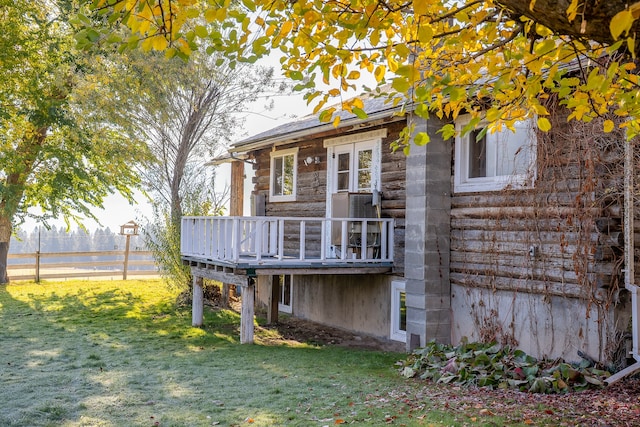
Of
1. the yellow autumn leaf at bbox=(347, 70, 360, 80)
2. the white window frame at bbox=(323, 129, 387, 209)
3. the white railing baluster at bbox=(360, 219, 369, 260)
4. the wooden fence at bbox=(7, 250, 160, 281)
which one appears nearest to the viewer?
the yellow autumn leaf at bbox=(347, 70, 360, 80)

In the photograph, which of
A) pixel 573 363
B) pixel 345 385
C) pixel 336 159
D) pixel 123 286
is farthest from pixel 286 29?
pixel 123 286

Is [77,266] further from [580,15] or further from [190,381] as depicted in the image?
[580,15]

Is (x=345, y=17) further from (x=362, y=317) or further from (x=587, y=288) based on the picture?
(x=362, y=317)

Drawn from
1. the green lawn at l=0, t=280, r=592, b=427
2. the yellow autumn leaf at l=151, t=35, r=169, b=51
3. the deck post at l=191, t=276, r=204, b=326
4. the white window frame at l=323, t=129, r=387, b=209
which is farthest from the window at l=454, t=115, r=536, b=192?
the deck post at l=191, t=276, r=204, b=326

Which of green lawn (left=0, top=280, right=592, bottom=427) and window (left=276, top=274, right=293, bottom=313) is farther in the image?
window (left=276, top=274, right=293, bottom=313)

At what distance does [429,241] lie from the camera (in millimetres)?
9344

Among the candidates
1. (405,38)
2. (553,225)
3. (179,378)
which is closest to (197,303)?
(179,378)

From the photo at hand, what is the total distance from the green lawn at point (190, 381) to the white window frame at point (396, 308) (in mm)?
1037

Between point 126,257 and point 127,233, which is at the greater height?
point 127,233

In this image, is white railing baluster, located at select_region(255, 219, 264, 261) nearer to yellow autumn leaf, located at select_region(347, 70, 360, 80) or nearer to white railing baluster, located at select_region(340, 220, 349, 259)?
white railing baluster, located at select_region(340, 220, 349, 259)

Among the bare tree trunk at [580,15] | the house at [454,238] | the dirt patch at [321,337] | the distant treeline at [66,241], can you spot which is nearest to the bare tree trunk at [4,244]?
the distant treeline at [66,241]

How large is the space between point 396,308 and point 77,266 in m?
14.5

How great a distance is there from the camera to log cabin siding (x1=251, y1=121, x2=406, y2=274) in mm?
10547

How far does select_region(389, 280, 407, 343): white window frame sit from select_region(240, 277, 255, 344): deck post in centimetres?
260
